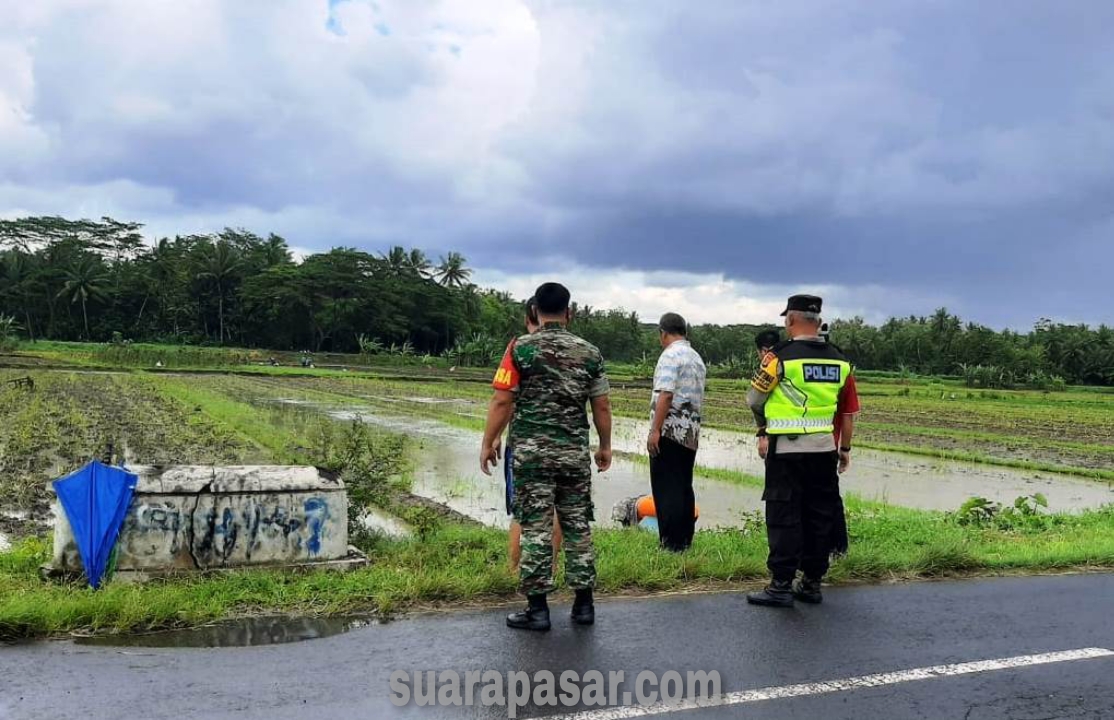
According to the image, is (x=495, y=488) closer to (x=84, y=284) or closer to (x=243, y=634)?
(x=243, y=634)

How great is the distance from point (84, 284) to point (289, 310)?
54.5 feet

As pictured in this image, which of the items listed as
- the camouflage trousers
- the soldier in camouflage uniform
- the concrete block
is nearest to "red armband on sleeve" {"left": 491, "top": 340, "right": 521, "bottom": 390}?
the soldier in camouflage uniform

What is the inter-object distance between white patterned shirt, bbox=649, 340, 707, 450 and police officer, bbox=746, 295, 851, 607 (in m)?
0.82

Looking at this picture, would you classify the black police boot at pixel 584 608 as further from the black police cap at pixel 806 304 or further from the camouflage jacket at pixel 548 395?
the black police cap at pixel 806 304

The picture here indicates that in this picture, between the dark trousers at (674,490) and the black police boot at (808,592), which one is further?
the dark trousers at (674,490)

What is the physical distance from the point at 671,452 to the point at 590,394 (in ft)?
5.12

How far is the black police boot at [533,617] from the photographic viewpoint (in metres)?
4.12

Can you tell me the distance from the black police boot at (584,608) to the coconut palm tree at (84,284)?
75.0m

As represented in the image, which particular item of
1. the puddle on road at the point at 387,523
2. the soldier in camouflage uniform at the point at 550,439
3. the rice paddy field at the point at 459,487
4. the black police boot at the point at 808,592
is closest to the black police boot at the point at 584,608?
the soldier in camouflage uniform at the point at 550,439

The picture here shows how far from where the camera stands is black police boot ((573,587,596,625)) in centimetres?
425

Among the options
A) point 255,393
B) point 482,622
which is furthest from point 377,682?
point 255,393

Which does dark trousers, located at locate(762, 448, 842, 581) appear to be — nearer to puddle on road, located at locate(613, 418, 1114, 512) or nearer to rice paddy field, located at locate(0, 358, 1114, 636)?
rice paddy field, located at locate(0, 358, 1114, 636)

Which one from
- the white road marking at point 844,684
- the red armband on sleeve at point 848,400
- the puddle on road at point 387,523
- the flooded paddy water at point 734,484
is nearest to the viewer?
the white road marking at point 844,684

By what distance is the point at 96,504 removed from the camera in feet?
15.1
